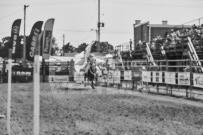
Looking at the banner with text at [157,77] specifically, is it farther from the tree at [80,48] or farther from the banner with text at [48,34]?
the tree at [80,48]

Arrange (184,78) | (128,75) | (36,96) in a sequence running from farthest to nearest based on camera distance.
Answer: (128,75)
(184,78)
(36,96)

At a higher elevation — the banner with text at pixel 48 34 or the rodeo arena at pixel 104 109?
the banner with text at pixel 48 34

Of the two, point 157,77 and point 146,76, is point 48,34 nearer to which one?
point 157,77

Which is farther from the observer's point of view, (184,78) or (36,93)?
(184,78)

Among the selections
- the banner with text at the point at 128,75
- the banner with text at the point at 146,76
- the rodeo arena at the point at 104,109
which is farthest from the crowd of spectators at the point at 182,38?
the banner with text at the point at 128,75

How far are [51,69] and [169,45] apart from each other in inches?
675

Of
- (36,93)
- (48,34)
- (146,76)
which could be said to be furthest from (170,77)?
(36,93)

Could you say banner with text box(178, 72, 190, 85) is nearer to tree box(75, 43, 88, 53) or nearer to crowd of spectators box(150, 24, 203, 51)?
crowd of spectators box(150, 24, 203, 51)

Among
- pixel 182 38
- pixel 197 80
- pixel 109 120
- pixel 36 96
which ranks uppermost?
pixel 182 38

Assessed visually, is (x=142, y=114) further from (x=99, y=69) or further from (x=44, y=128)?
(x=99, y=69)

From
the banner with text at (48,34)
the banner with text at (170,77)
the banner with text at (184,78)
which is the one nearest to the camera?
the banner with text at (48,34)

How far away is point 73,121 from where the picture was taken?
33.7 feet

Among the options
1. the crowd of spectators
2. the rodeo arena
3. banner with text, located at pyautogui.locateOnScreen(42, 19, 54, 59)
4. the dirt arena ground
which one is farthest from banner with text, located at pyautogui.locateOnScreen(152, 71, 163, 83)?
banner with text, located at pyautogui.locateOnScreen(42, 19, 54, 59)

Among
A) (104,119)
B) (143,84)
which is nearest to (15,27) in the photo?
(143,84)
